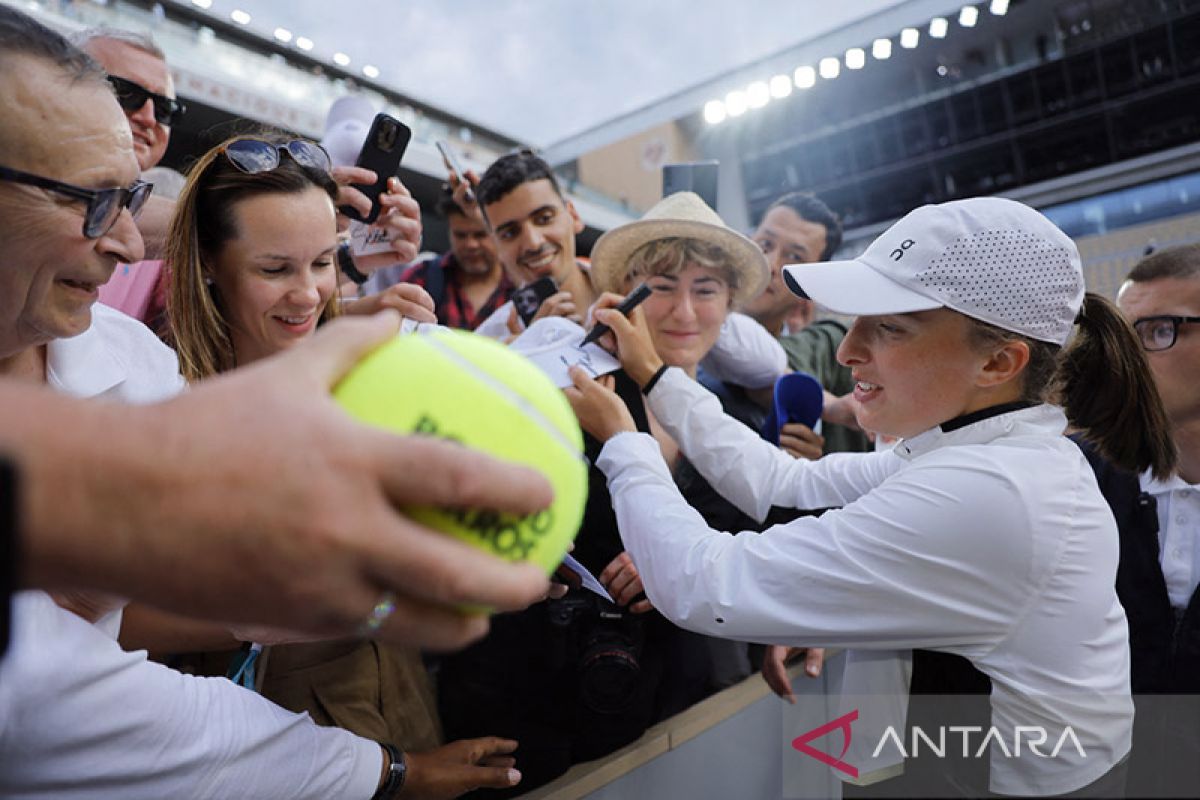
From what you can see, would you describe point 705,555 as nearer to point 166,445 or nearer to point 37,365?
point 166,445

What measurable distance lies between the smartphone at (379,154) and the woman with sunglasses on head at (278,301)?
0.18 metres

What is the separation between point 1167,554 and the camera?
1845 mm

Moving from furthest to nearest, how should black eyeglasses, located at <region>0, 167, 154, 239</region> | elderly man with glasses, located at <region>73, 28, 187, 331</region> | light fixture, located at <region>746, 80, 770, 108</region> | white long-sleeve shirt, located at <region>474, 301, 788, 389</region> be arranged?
light fixture, located at <region>746, 80, 770, 108</region> → white long-sleeve shirt, located at <region>474, 301, 788, 389</region> → elderly man with glasses, located at <region>73, 28, 187, 331</region> → black eyeglasses, located at <region>0, 167, 154, 239</region>

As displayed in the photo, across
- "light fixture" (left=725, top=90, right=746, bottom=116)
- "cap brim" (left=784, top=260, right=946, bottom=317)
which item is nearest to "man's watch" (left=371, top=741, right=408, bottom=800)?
"cap brim" (left=784, top=260, right=946, bottom=317)

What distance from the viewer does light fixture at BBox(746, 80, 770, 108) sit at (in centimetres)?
959

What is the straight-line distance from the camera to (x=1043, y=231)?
129cm

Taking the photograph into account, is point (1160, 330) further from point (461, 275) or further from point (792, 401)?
point (461, 275)

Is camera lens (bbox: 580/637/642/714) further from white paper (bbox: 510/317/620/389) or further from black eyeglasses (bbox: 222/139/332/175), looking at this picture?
black eyeglasses (bbox: 222/139/332/175)

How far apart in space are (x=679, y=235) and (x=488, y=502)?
5.48ft

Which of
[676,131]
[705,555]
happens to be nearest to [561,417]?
[705,555]

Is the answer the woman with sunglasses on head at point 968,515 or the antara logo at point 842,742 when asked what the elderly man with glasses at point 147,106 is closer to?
the woman with sunglasses on head at point 968,515

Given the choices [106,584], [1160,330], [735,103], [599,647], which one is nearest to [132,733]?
[106,584]

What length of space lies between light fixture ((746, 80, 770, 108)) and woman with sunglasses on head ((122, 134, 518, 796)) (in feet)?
30.1

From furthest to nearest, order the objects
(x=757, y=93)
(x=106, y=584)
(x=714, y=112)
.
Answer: (x=714, y=112), (x=757, y=93), (x=106, y=584)
